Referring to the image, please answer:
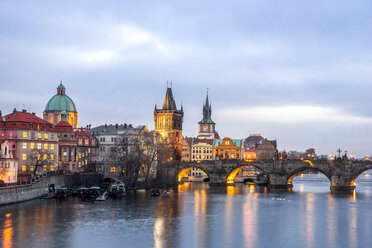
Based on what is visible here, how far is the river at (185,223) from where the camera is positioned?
6181 centimetres

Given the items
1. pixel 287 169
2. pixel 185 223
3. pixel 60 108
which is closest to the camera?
pixel 185 223

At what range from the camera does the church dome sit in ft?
616

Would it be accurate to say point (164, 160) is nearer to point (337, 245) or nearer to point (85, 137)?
point (85, 137)

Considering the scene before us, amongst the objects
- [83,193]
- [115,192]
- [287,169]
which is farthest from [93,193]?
[287,169]

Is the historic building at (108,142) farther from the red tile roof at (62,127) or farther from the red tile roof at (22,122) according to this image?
the red tile roof at (22,122)

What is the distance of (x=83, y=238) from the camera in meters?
62.5

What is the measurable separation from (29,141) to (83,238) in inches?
2289

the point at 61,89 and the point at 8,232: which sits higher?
the point at 61,89

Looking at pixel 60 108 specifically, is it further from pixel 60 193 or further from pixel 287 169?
pixel 60 193

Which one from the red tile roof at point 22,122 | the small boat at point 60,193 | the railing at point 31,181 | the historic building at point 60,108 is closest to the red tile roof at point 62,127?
the red tile roof at point 22,122

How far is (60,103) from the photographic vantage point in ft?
619

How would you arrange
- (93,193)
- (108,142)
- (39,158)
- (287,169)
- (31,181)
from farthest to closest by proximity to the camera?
1. (108,142)
2. (287,169)
3. (93,193)
4. (39,158)
5. (31,181)

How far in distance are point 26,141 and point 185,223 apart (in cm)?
5296

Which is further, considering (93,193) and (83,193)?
(93,193)
